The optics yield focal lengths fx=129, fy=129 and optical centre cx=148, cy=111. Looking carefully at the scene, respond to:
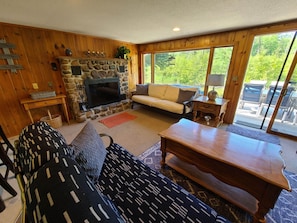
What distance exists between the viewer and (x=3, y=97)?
2.60 meters

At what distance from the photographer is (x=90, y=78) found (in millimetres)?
3537

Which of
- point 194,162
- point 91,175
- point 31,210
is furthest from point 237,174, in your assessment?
point 31,210

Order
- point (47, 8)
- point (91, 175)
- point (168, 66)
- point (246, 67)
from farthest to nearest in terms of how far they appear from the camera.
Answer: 1. point (168, 66)
2. point (246, 67)
3. point (47, 8)
4. point (91, 175)

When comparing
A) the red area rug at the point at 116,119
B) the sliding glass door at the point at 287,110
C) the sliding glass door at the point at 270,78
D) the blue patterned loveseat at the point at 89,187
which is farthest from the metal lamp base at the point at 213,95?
the blue patterned loveseat at the point at 89,187

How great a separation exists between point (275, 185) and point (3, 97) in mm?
4303

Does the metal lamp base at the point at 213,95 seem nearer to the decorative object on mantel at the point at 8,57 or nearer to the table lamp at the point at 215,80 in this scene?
the table lamp at the point at 215,80

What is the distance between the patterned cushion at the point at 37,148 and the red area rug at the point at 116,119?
2128 mm

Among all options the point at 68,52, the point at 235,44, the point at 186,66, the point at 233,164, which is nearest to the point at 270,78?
the point at 235,44

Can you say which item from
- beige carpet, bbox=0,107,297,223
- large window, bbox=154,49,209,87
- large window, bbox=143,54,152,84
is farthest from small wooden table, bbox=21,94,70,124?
large window, bbox=154,49,209,87

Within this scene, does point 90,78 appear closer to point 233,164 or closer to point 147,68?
point 147,68

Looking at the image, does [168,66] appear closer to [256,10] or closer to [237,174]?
[256,10]

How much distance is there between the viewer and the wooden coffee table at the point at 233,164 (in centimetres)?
108

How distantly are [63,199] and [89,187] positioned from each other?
122mm

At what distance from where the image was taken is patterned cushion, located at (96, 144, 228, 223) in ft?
2.82
